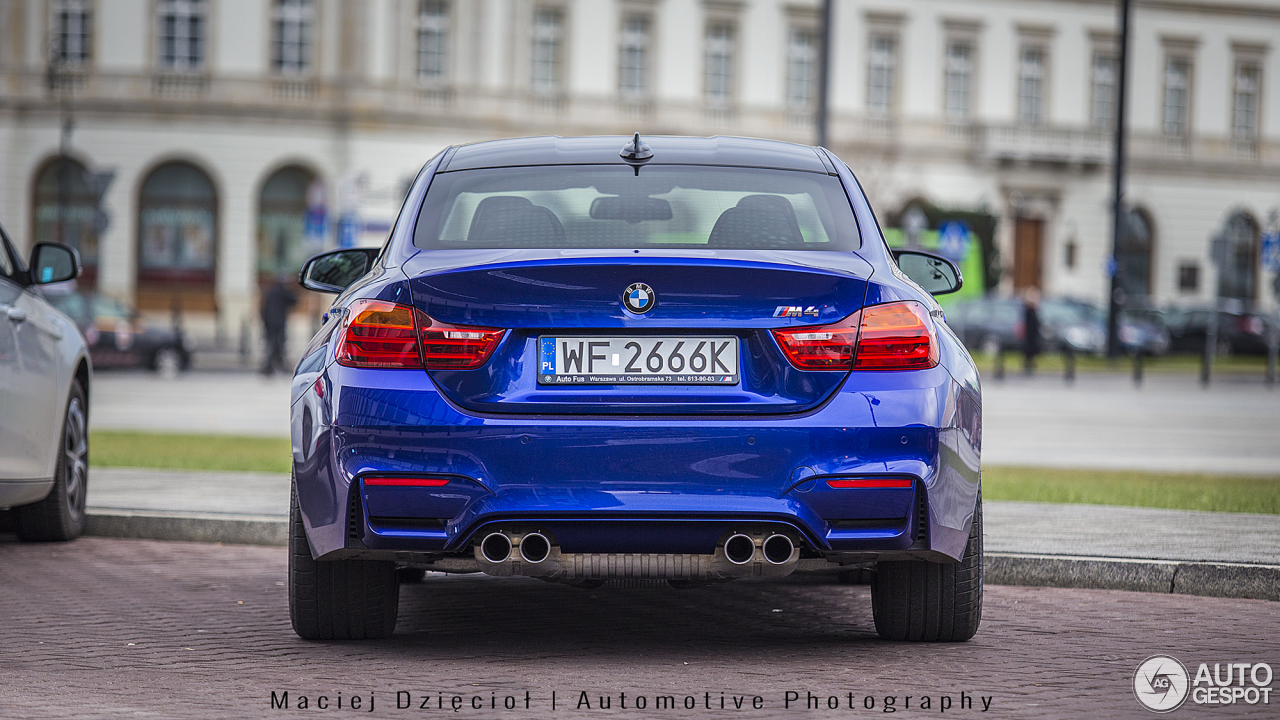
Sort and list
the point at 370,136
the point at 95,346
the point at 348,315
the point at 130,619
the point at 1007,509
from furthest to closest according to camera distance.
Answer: the point at 370,136 < the point at 95,346 < the point at 1007,509 < the point at 130,619 < the point at 348,315

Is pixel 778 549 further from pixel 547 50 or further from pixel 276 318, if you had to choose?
pixel 547 50

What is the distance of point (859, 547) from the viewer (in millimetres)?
4613

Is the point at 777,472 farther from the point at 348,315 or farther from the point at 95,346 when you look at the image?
the point at 95,346

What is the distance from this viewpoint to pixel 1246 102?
56656 mm

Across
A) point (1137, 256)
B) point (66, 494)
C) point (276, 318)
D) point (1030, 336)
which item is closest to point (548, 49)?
point (1030, 336)

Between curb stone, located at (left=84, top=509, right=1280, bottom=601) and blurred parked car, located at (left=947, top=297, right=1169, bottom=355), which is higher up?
blurred parked car, located at (left=947, top=297, right=1169, bottom=355)

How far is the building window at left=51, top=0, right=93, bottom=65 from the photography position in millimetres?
44312

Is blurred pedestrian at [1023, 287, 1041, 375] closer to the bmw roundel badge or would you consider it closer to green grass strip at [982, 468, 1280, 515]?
green grass strip at [982, 468, 1280, 515]

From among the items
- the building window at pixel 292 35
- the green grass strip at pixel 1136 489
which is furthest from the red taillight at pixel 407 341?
the building window at pixel 292 35

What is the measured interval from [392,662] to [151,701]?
79cm

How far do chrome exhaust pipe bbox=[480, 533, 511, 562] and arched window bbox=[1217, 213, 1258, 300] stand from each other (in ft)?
177

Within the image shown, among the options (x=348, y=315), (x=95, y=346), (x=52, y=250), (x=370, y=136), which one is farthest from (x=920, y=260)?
(x=370, y=136)

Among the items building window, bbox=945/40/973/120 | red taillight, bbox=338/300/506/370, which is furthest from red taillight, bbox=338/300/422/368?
building window, bbox=945/40/973/120

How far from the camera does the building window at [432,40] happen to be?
45.9 meters
